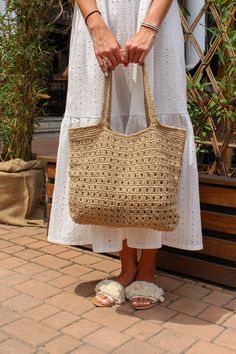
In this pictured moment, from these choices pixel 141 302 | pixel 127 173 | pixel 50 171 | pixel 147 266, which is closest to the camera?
pixel 127 173

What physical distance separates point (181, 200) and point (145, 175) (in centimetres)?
44

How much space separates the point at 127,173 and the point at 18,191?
1.93 m

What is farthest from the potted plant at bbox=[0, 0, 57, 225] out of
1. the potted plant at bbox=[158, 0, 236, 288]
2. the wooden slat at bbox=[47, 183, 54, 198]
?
the potted plant at bbox=[158, 0, 236, 288]

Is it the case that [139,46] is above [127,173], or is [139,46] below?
above

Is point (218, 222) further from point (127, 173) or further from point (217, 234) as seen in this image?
point (127, 173)

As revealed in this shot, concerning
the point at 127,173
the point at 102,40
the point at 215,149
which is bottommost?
the point at 127,173

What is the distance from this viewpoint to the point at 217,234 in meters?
2.71

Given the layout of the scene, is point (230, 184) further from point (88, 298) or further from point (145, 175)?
point (88, 298)

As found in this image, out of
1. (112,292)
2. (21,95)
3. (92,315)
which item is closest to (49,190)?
(21,95)

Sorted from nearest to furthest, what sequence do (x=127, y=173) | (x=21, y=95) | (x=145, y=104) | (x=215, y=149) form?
(x=127, y=173) < (x=145, y=104) < (x=215, y=149) < (x=21, y=95)

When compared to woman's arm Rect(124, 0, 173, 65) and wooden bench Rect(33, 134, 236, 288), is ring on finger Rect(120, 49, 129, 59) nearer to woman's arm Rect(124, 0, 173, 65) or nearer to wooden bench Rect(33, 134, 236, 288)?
woman's arm Rect(124, 0, 173, 65)

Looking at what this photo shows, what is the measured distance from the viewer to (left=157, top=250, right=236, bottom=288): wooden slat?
2678 mm

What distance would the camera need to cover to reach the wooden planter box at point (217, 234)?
2637 millimetres

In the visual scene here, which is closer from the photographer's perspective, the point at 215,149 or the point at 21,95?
the point at 215,149
